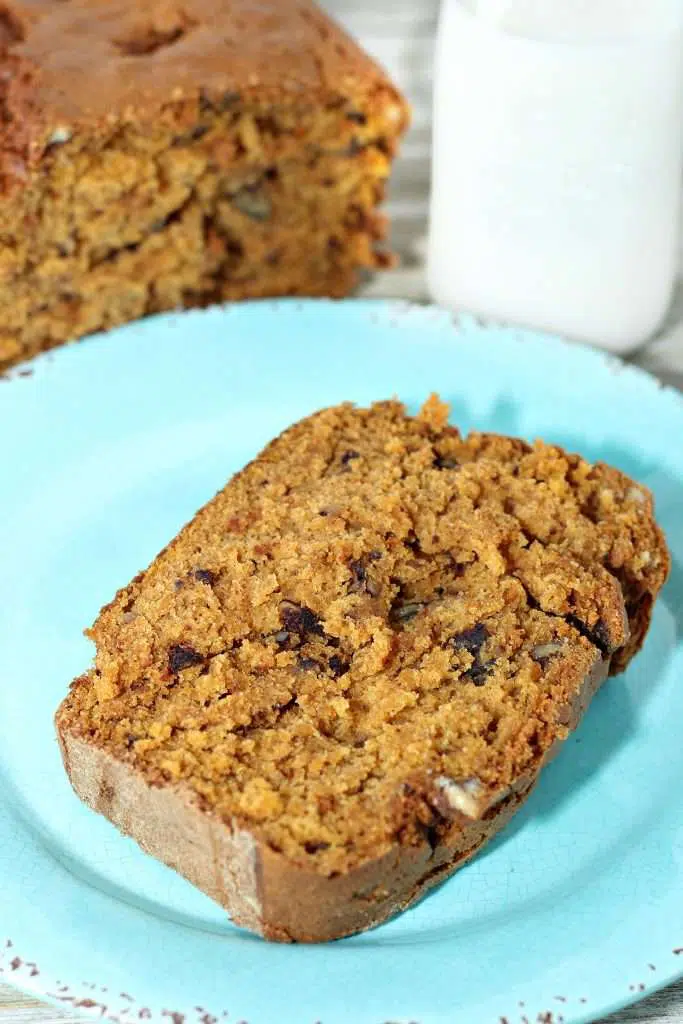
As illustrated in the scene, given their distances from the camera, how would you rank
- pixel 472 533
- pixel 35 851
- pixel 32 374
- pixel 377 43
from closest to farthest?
pixel 35 851, pixel 472 533, pixel 32 374, pixel 377 43

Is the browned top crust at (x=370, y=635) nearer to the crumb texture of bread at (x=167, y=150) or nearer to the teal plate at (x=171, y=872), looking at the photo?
the teal plate at (x=171, y=872)

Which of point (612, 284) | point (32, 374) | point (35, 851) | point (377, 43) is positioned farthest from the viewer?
point (377, 43)

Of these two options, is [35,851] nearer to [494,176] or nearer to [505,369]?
[505,369]

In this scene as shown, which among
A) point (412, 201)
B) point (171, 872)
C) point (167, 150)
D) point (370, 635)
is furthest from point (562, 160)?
point (171, 872)

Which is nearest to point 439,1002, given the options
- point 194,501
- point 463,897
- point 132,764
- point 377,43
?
point 463,897

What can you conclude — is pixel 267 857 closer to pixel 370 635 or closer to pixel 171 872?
pixel 171 872

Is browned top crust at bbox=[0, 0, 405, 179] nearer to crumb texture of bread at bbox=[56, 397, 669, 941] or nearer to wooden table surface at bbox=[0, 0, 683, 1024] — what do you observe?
wooden table surface at bbox=[0, 0, 683, 1024]

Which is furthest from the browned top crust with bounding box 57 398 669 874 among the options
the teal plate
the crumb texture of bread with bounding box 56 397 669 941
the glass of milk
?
the glass of milk
